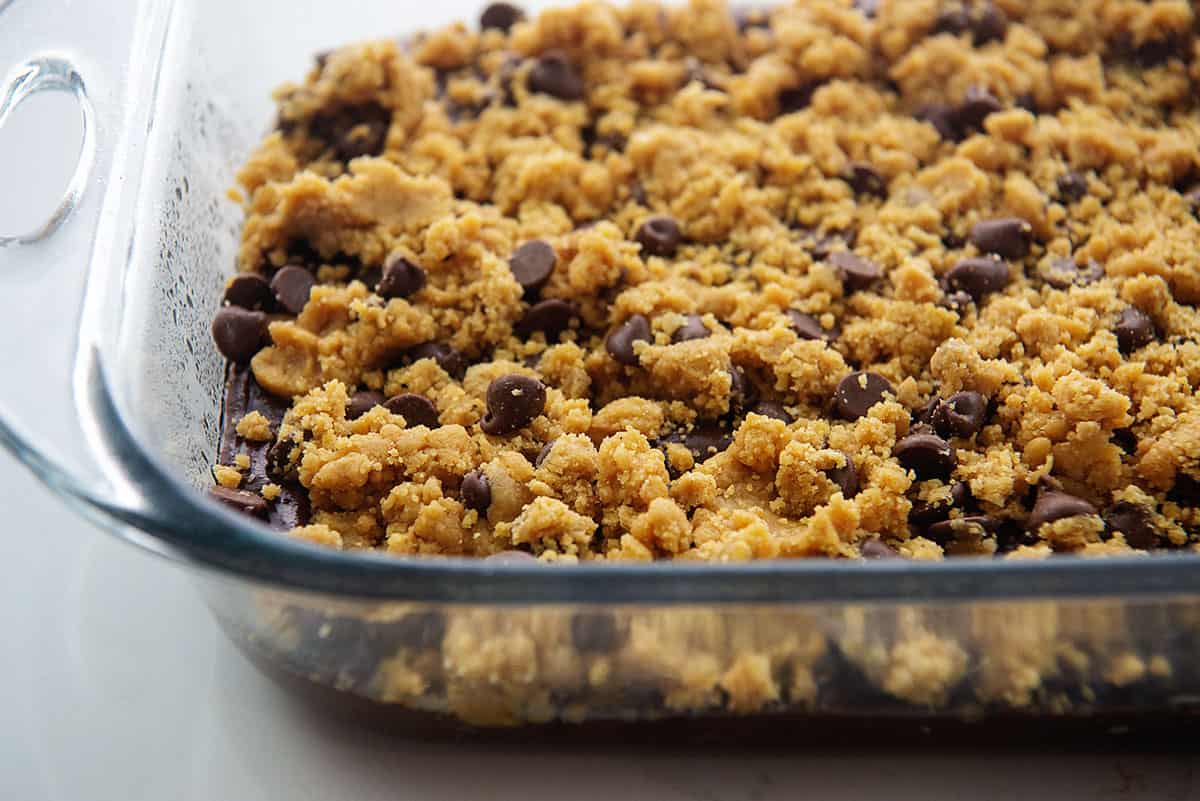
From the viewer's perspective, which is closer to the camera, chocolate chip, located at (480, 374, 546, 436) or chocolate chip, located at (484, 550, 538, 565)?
chocolate chip, located at (484, 550, 538, 565)

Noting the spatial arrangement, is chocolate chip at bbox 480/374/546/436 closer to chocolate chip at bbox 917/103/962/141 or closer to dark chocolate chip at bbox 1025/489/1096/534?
dark chocolate chip at bbox 1025/489/1096/534

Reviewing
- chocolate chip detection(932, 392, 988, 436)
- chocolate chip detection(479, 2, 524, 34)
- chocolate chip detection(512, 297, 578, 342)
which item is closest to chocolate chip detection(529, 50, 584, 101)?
chocolate chip detection(479, 2, 524, 34)

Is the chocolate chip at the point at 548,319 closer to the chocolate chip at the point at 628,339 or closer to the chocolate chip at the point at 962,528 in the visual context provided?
the chocolate chip at the point at 628,339

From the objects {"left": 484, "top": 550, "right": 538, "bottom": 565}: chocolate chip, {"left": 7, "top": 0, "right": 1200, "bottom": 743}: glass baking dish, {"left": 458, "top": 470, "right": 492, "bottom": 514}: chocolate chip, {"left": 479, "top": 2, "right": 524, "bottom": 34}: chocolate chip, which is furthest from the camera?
{"left": 479, "top": 2, "right": 524, "bottom": 34}: chocolate chip

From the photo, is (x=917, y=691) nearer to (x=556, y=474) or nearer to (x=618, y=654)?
(x=618, y=654)

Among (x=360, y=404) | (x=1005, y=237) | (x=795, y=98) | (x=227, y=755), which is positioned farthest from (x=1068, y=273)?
(x=227, y=755)

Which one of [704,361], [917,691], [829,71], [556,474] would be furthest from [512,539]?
[829,71]

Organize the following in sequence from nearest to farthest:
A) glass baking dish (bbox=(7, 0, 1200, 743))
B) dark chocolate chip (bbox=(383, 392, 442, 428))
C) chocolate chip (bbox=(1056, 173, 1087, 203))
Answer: glass baking dish (bbox=(7, 0, 1200, 743)) < dark chocolate chip (bbox=(383, 392, 442, 428)) < chocolate chip (bbox=(1056, 173, 1087, 203))
